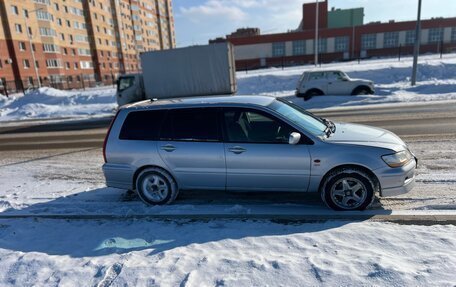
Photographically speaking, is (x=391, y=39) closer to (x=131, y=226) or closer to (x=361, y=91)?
(x=361, y=91)

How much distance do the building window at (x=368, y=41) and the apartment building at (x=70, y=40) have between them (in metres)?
49.8

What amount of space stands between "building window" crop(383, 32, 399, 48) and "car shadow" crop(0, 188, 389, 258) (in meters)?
70.1

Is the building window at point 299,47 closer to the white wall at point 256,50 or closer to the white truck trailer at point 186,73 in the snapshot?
the white wall at point 256,50

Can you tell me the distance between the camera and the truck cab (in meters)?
17.8

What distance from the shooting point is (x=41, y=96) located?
29688 millimetres

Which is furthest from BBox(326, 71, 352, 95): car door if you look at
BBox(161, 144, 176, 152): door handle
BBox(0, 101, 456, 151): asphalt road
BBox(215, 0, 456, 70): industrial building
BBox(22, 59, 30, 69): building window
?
BBox(22, 59, 30, 69): building window

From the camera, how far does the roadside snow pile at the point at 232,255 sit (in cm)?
305

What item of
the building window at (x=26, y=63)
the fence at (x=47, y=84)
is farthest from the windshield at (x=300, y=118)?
the building window at (x=26, y=63)

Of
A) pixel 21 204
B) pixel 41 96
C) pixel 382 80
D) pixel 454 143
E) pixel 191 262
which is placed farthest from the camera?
pixel 41 96

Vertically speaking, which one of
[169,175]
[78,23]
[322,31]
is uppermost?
[78,23]

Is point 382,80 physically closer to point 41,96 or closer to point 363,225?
point 363,225

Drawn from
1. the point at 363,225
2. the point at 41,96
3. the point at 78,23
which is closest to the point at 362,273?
the point at 363,225

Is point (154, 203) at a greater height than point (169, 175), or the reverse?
point (169, 175)

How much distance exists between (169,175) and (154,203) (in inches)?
21.9
